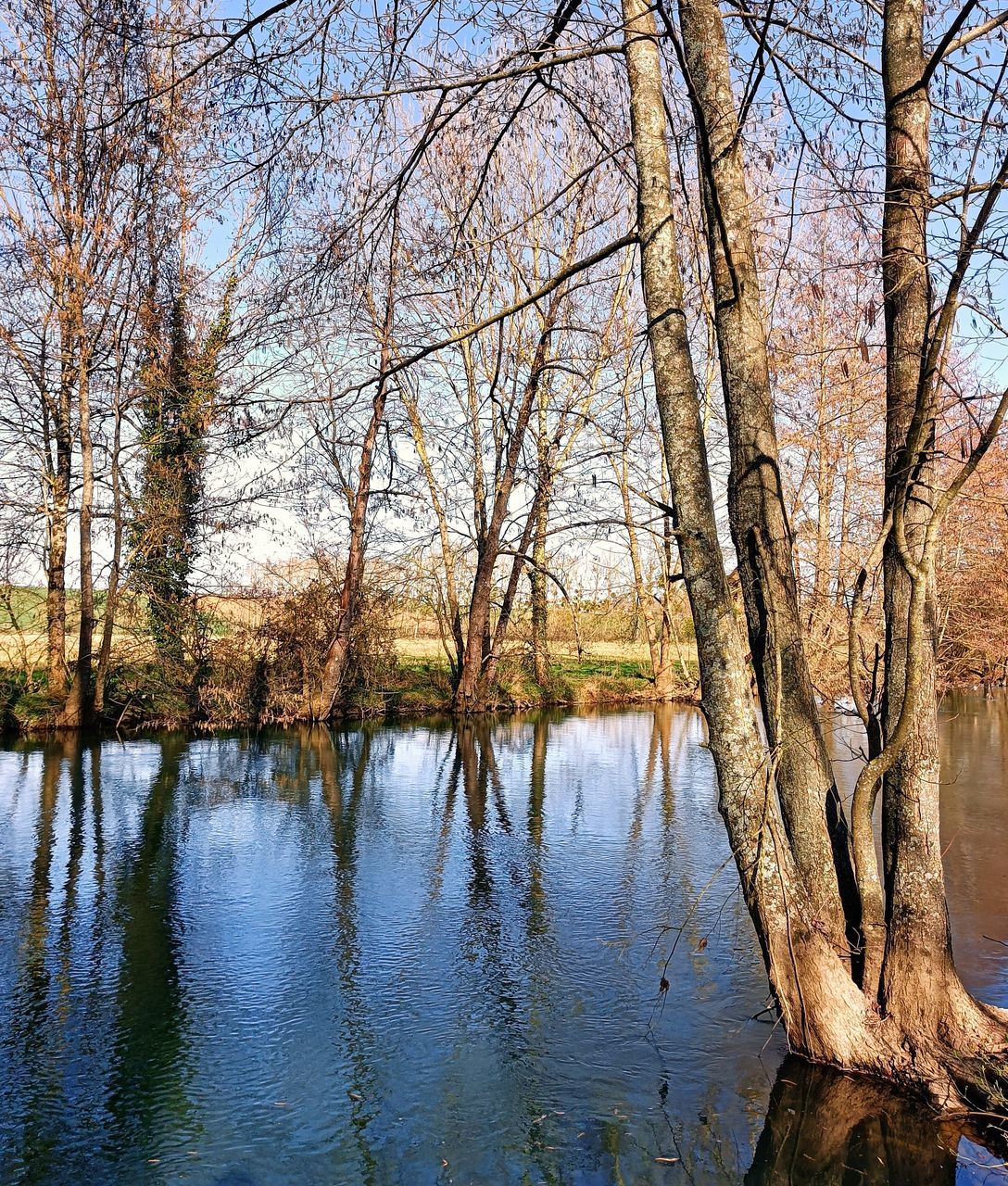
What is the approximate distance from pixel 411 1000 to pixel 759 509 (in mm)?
3007

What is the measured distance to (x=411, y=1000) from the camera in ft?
16.6

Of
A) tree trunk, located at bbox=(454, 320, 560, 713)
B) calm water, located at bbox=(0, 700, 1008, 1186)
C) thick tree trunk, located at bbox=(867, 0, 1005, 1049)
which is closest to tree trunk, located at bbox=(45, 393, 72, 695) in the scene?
calm water, located at bbox=(0, 700, 1008, 1186)

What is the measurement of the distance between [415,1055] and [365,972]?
977mm

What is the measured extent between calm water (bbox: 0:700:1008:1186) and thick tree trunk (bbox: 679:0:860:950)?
38.7 inches

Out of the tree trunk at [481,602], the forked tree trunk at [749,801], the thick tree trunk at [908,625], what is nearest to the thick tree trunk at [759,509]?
the forked tree trunk at [749,801]

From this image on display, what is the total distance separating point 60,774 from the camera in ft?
36.0

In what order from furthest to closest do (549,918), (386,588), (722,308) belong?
1. (386,588)
2. (549,918)
3. (722,308)

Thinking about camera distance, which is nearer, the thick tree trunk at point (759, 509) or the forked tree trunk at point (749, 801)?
the forked tree trunk at point (749, 801)

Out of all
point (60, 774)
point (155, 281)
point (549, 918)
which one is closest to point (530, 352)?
point (155, 281)

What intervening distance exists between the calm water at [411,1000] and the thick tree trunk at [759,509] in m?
0.98

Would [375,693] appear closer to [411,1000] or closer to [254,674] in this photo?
[254,674]

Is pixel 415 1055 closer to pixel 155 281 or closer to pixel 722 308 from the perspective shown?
pixel 722 308

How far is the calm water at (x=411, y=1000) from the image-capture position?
12.2 ft

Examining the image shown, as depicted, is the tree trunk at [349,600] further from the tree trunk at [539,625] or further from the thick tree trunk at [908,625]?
the thick tree trunk at [908,625]
